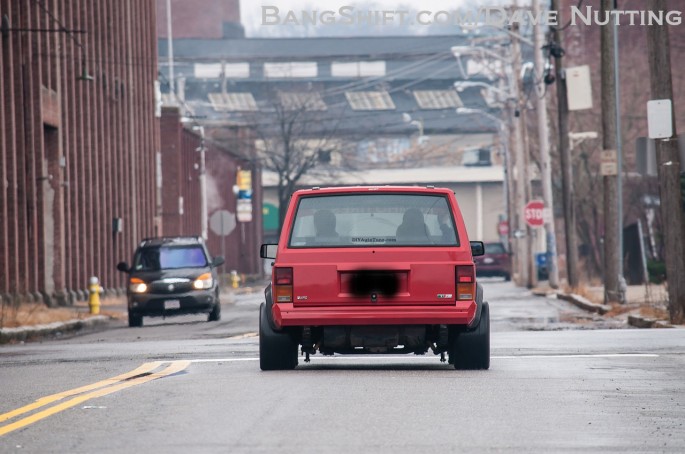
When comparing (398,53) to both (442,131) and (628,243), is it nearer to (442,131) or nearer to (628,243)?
(442,131)

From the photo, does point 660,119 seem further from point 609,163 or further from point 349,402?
point 349,402

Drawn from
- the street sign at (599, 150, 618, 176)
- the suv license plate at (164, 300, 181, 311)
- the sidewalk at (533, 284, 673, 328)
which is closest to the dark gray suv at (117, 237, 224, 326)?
the suv license plate at (164, 300, 181, 311)

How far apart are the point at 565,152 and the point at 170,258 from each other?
14685 millimetres

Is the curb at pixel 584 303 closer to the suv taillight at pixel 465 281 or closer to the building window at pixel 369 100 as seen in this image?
the suv taillight at pixel 465 281

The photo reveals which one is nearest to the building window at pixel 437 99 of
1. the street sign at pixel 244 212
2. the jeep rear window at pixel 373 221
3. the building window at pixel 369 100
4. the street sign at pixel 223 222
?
the building window at pixel 369 100

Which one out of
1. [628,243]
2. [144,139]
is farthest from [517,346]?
[144,139]

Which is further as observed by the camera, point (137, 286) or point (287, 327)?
point (137, 286)

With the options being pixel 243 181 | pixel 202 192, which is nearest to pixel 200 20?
pixel 243 181

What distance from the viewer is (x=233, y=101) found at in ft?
383

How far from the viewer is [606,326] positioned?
84.2 feet

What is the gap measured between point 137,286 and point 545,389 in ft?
65.0

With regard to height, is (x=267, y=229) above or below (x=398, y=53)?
below

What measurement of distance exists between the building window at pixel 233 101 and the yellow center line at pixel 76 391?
317 feet

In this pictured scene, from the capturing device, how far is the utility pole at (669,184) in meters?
23.8
